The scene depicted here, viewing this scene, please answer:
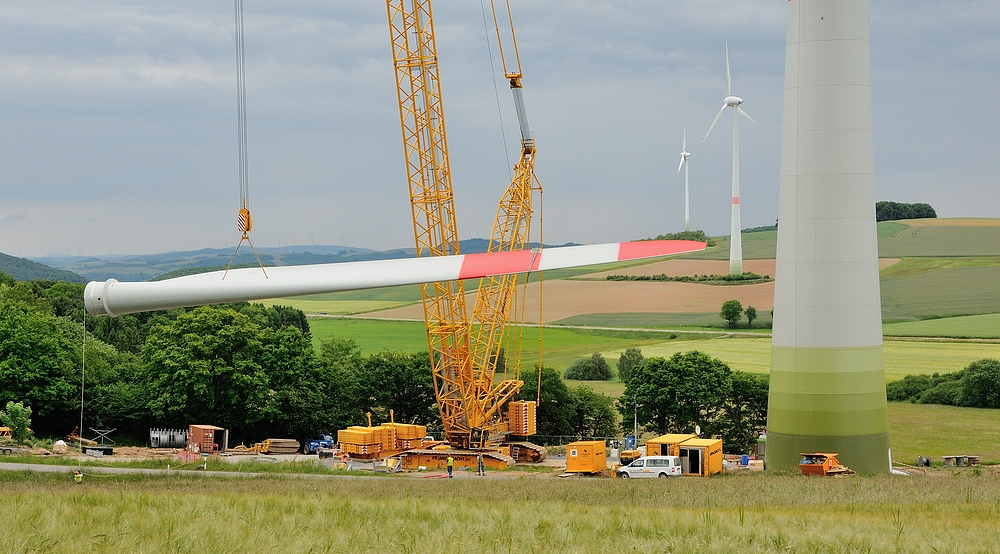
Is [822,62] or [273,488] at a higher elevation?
[822,62]

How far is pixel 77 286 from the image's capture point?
163125 millimetres

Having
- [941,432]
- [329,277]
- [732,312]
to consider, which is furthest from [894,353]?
[329,277]

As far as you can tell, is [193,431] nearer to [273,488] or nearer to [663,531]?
[273,488]

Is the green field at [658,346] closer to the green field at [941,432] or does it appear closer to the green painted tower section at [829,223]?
the green field at [941,432]

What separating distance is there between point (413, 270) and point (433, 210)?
44.4 metres

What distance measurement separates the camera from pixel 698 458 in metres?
52.3

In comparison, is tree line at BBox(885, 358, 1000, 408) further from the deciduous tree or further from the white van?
the white van

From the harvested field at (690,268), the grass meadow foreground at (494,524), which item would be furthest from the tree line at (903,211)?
the grass meadow foreground at (494,524)

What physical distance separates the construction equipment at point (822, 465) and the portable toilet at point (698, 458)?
9.87 m

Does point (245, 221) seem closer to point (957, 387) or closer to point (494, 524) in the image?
point (494, 524)

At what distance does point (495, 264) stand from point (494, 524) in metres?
7.67

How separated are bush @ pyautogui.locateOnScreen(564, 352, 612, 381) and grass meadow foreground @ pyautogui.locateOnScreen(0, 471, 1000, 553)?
8411 centimetres

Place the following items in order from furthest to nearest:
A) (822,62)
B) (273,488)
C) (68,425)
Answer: (68,425) → (822,62) → (273,488)

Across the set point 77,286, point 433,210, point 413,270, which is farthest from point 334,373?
point 77,286
